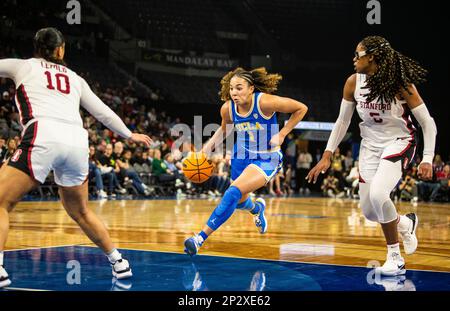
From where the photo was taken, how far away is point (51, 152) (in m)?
3.97

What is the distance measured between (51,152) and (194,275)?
4.55 ft

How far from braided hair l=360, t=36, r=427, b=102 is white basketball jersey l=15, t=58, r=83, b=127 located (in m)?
2.29

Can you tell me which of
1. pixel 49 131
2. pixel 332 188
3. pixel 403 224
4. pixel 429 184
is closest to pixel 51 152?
pixel 49 131

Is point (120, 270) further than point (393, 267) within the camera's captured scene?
No

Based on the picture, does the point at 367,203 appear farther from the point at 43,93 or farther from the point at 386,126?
the point at 43,93

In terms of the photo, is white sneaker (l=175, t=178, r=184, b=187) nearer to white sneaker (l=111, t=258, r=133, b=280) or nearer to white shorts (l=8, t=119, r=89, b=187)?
white sneaker (l=111, t=258, r=133, b=280)

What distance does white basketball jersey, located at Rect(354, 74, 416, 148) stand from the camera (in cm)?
498

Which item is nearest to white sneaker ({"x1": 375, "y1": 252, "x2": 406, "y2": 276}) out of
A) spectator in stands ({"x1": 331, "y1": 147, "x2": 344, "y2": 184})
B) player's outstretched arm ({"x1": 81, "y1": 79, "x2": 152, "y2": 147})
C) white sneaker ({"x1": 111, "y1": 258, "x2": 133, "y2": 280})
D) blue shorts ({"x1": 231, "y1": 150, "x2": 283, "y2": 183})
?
blue shorts ({"x1": 231, "y1": 150, "x2": 283, "y2": 183})

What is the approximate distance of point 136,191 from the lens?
15938mm

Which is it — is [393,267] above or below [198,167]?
below

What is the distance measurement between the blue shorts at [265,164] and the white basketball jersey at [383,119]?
1248mm

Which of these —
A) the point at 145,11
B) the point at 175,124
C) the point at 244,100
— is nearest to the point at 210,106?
the point at 175,124

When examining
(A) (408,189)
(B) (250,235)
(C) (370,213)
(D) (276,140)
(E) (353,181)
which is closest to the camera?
(C) (370,213)
